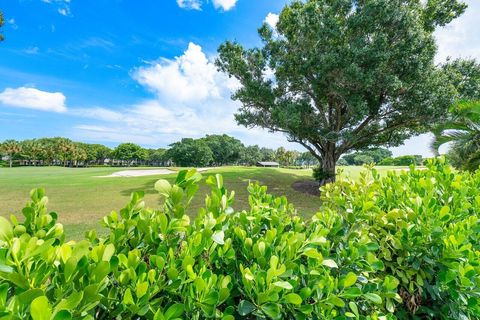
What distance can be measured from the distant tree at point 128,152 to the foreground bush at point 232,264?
73033mm

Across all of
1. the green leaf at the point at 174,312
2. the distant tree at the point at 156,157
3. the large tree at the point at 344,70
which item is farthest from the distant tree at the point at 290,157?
the green leaf at the point at 174,312

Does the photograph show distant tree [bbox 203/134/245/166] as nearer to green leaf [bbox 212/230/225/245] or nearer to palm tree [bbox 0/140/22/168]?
palm tree [bbox 0/140/22/168]

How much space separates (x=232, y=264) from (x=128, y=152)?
73378 mm

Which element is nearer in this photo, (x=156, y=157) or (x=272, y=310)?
(x=272, y=310)

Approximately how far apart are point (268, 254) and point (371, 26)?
12730mm

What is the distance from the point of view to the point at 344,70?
1045 cm

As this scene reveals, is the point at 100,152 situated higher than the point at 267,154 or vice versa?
the point at 267,154

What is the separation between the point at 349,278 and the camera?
947 millimetres

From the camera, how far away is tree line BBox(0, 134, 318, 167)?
181 ft

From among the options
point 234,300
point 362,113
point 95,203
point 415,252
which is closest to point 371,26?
point 362,113

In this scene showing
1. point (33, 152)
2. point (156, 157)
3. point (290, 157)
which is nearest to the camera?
point (33, 152)

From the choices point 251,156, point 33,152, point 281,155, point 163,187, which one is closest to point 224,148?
point 251,156

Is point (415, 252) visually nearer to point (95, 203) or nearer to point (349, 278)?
point (349, 278)

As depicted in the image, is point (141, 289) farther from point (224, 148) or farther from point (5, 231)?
point (224, 148)
